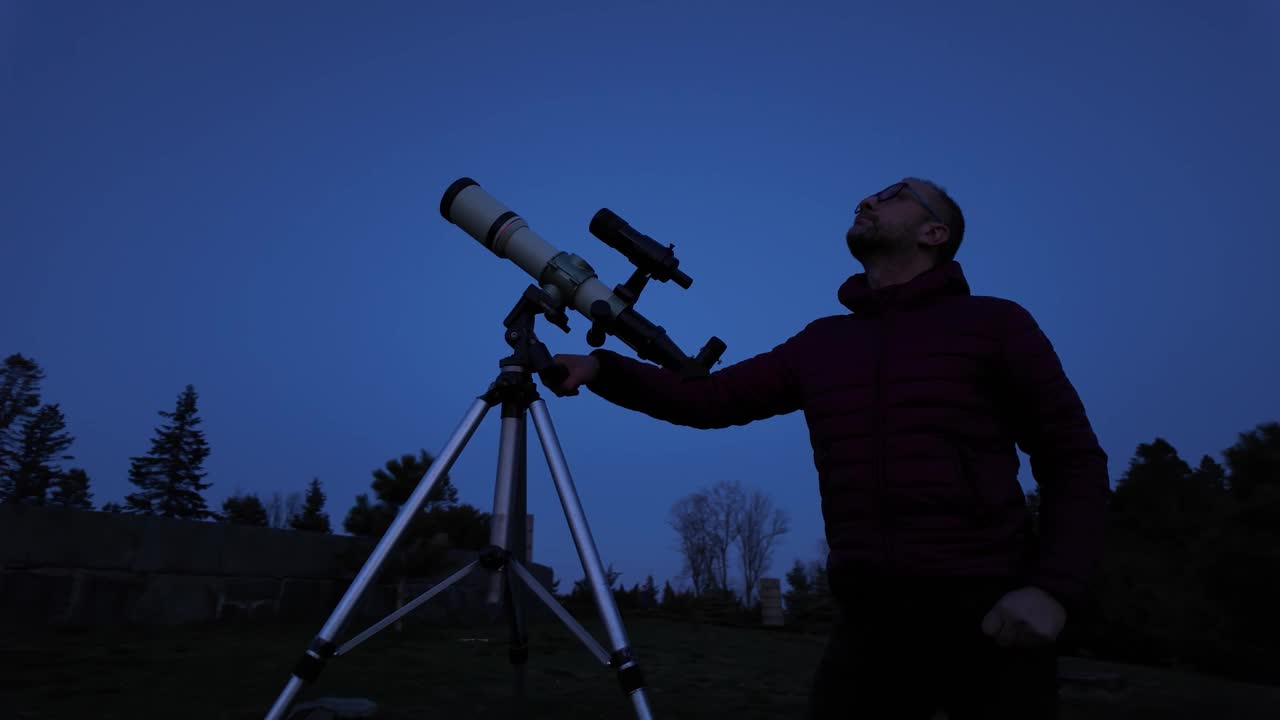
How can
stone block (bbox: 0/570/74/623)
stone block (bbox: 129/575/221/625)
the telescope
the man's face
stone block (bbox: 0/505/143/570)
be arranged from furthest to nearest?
stone block (bbox: 129/575/221/625) < stone block (bbox: 0/505/143/570) < stone block (bbox: 0/570/74/623) < the telescope < the man's face

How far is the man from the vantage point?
5.78 ft

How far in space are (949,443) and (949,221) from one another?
2.93 ft

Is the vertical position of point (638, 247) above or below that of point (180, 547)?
above

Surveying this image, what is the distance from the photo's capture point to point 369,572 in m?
2.35

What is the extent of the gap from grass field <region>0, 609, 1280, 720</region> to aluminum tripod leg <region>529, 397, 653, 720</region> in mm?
864

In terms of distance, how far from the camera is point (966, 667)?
1.83m

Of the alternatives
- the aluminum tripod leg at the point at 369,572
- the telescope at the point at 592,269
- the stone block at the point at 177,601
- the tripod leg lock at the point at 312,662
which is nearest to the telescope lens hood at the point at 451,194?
the telescope at the point at 592,269

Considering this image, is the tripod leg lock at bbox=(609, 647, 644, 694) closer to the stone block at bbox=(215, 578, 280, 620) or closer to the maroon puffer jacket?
the maroon puffer jacket

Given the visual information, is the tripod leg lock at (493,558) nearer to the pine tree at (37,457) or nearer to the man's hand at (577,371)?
the man's hand at (577,371)

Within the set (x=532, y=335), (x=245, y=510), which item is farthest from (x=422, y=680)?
(x=245, y=510)

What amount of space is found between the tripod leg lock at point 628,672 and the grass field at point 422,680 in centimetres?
87

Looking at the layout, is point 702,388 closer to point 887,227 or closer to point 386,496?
point 887,227

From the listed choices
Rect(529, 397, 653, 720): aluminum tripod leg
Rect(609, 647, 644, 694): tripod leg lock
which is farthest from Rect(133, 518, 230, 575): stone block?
Rect(609, 647, 644, 694): tripod leg lock

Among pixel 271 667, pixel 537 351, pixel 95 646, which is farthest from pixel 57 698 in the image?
pixel 537 351
